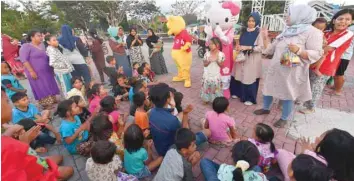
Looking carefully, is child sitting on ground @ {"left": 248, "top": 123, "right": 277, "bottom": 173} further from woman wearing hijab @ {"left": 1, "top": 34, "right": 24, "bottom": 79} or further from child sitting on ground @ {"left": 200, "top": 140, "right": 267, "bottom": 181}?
woman wearing hijab @ {"left": 1, "top": 34, "right": 24, "bottom": 79}

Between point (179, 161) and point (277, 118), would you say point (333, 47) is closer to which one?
point (277, 118)

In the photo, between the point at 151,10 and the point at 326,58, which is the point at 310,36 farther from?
the point at 151,10

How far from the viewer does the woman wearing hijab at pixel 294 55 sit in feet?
8.30

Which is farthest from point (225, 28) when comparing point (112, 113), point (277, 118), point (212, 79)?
point (112, 113)

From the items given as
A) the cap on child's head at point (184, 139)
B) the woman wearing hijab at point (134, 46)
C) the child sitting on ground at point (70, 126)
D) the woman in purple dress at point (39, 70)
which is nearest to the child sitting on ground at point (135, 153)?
the cap on child's head at point (184, 139)

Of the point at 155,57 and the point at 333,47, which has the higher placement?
the point at 333,47

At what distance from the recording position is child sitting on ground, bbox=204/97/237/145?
2.61 meters

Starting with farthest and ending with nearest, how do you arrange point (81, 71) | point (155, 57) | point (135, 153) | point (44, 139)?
point (155, 57) < point (81, 71) < point (44, 139) < point (135, 153)

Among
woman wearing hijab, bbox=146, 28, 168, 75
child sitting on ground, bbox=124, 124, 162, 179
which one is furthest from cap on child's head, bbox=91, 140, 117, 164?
woman wearing hijab, bbox=146, 28, 168, 75

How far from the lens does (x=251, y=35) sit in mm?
3355

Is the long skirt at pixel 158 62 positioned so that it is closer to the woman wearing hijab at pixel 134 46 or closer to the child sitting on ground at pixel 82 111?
the woman wearing hijab at pixel 134 46

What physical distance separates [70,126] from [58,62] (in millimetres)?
1977

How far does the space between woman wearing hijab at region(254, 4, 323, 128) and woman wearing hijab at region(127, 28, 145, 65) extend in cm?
357

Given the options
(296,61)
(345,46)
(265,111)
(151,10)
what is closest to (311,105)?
(265,111)
